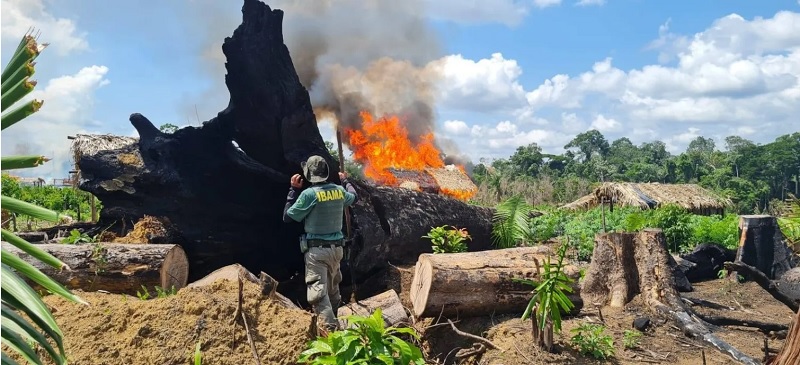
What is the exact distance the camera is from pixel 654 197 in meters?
30.2

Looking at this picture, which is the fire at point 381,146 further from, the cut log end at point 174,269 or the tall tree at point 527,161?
the tall tree at point 527,161

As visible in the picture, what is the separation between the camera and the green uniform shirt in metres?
6.61

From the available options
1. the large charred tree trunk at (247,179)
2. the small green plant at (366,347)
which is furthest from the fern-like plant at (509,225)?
the small green plant at (366,347)

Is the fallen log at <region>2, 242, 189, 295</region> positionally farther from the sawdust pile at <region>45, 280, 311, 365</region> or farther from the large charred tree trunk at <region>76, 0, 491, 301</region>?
the large charred tree trunk at <region>76, 0, 491, 301</region>

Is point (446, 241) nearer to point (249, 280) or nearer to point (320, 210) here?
point (320, 210)

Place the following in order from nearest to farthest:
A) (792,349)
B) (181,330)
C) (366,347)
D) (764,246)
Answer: (792,349), (366,347), (181,330), (764,246)

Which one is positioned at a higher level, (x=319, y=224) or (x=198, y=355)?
(x=319, y=224)

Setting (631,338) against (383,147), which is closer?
(631,338)

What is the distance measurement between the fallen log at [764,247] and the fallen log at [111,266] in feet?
31.6

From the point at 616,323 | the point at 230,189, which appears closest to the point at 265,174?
the point at 230,189

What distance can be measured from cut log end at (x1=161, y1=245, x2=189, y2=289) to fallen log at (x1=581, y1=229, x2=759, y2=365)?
5.19 metres

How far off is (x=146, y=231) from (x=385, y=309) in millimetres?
3971

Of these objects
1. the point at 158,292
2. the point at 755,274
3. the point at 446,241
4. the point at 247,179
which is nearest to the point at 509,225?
the point at 446,241

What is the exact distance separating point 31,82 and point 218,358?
267 cm
